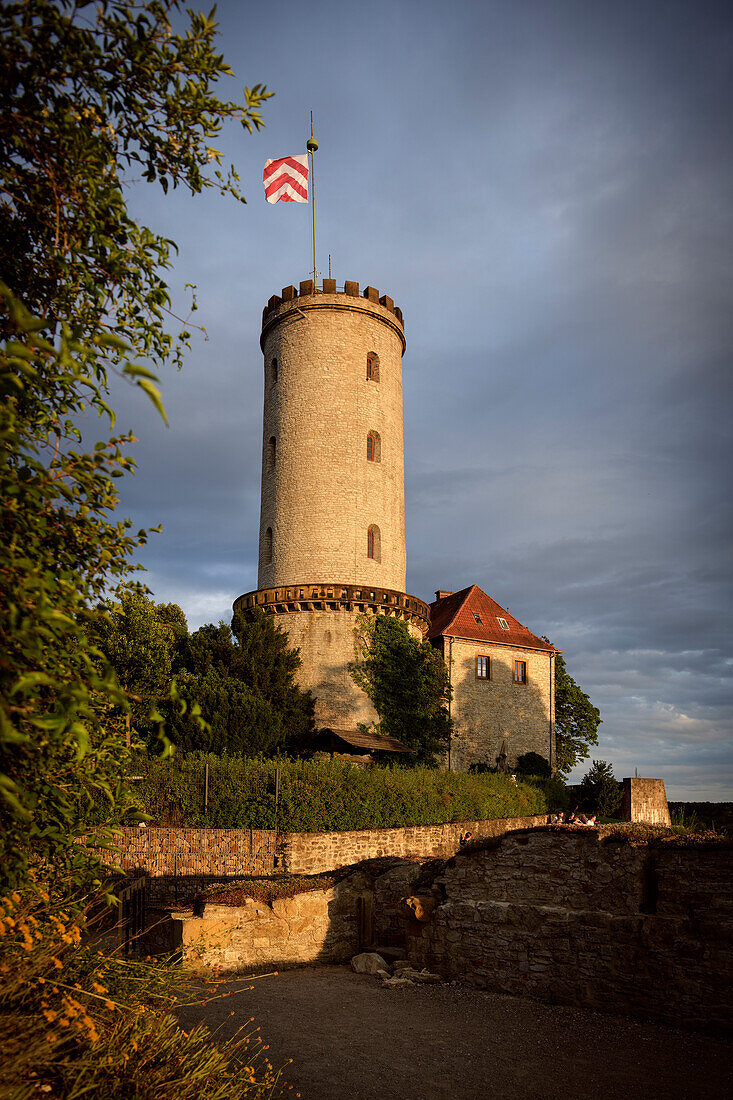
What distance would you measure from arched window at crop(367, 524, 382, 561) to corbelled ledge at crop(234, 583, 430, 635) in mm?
1592

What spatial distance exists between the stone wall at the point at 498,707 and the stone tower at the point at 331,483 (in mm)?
3898

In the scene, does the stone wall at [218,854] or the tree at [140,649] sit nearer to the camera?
the stone wall at [218,854]

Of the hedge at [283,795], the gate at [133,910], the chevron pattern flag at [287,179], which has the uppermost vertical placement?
the chevron pattern flag at [287,179]

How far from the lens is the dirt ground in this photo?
7.18 meters

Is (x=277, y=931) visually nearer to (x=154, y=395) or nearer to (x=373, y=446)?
(x=154, y=395)

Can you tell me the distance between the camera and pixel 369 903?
13.5 metres

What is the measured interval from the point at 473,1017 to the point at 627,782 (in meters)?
22.8

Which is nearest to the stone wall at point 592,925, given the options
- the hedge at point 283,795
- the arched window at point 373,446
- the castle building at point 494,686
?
the hedge at point 283,795

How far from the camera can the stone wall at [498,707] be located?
34469mm

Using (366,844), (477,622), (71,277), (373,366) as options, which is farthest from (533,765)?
(71,277)

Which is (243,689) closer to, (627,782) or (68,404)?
(627,782)

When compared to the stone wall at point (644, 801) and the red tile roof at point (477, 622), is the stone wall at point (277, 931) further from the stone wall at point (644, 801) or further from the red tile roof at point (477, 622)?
the red tile roof at point (477, 622)

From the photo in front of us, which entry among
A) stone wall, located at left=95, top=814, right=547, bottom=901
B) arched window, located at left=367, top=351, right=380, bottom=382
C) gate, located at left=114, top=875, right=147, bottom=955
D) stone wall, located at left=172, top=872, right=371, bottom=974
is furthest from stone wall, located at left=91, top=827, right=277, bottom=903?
arched window, located at left=367, top=351, right=380, bottom=382

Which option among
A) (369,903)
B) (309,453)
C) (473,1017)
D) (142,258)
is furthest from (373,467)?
(142,258)
